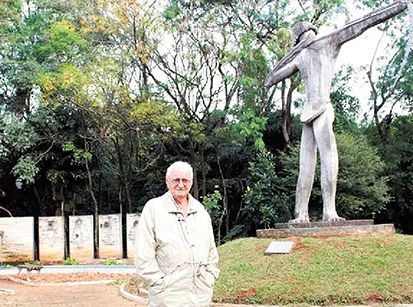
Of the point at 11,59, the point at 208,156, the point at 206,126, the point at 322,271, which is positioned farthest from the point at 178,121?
the point at 322,271

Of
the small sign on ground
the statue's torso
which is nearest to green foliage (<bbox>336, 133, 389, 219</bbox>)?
the statue's torso

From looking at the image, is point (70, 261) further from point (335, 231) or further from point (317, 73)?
point (317, 73)

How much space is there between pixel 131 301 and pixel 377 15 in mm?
6733

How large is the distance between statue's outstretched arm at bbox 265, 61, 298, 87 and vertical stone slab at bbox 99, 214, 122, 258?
10272 millimetres

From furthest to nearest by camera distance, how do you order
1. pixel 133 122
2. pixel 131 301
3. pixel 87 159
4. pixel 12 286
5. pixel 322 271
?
pixel 87 159
pixel 133 122
pixel 12 286
pixel 131 301
pixel 322 271

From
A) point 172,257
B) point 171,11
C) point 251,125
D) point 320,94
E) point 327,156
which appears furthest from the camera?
point 171,11

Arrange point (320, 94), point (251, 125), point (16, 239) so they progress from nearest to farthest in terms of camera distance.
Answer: point (320, 94), point (251, 125), point (16, 239)

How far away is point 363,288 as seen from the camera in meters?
8.57

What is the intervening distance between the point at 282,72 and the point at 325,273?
431 cm

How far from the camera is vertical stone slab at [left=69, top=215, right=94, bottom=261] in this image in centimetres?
2056

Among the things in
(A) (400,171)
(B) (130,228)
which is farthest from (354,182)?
(B) (130,228)

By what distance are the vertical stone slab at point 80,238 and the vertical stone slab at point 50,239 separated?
379 millimetres

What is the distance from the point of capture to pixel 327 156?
10859mm

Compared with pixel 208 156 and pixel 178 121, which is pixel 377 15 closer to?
pixel 178 121
